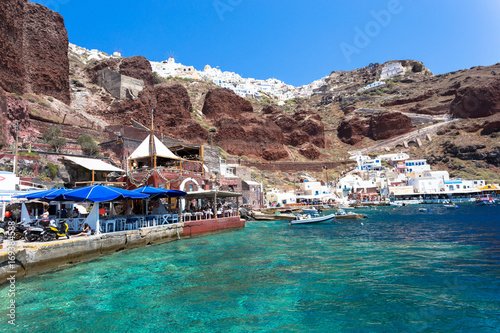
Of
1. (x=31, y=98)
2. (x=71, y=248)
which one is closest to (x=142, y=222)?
(x=71, y=248)

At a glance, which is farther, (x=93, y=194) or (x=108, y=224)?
(x=108, y=224)

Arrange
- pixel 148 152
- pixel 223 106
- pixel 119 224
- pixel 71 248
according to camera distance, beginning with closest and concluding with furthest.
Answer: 1. pixel 71 248
2. pixel 119 224
3. pixel 148 152
4. pixel 223 106

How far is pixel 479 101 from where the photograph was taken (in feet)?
305

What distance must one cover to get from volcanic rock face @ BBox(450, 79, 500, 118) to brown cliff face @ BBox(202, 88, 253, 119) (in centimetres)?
6683

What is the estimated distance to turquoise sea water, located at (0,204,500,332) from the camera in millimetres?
7051

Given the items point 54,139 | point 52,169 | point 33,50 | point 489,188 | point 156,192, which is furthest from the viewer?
point 489,188

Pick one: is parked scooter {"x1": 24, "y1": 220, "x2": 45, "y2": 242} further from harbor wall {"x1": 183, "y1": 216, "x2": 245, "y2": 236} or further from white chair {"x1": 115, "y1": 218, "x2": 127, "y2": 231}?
harbor wall {"x1": 183, "y1": 216, "x2": 245, "y2": 236}

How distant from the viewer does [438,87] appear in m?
114

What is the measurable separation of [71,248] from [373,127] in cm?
10426

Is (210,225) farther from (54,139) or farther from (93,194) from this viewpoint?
(54,139)

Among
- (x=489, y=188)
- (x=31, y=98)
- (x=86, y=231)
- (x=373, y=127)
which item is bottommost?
(x=86, y=231)

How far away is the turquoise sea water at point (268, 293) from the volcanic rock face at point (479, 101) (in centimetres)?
9735

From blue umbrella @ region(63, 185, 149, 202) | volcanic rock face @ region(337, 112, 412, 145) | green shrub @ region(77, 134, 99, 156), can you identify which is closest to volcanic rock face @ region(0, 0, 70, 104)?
green shrub @ region(77, 134, 99, 156)

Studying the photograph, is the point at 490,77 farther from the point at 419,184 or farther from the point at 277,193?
the point at 277,193
